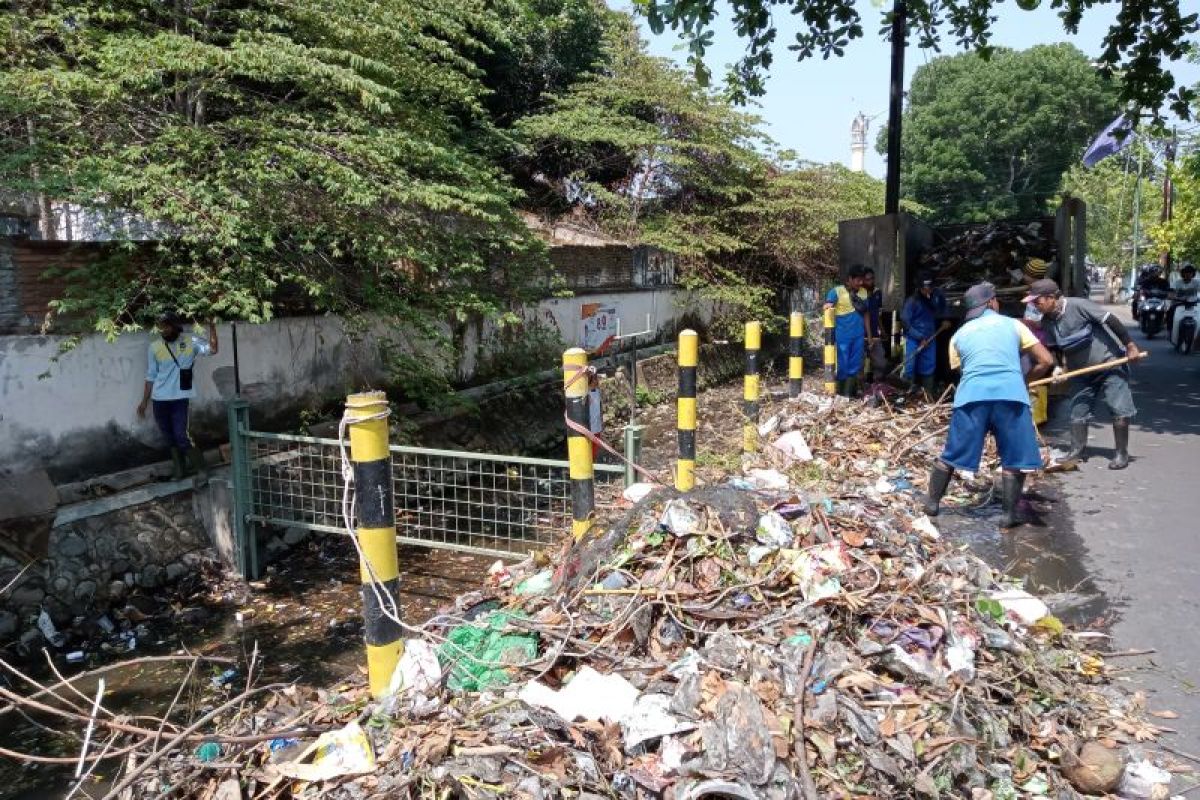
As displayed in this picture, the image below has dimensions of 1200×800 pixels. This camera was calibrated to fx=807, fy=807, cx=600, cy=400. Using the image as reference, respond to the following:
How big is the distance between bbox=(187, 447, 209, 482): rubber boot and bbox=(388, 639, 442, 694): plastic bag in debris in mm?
4314

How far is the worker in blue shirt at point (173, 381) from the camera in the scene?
6074 millimetres

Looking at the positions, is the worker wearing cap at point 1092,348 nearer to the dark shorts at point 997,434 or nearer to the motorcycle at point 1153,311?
the dark shorts at point 997,434

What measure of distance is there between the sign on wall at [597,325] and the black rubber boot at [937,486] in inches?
276

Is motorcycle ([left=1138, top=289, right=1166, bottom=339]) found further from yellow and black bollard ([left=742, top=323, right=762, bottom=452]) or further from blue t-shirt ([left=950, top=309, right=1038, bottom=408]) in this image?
blue t-shirt ([left=950, top=309, right=1038, bottom=408])

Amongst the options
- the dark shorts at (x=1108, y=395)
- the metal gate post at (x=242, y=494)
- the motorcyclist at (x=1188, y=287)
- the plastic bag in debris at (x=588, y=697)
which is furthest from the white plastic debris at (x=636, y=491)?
the motorcyclist at (x=1188, y=287)

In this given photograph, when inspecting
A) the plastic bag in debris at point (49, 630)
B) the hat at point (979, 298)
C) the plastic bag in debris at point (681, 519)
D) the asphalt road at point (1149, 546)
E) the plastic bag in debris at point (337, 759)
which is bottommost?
the plastic bag in debris at point (49, 630)

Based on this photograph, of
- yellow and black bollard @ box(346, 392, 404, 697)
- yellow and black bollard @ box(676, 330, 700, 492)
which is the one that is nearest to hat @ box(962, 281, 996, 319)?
yellow and black bollard @ box(676, 330, 700, 492)

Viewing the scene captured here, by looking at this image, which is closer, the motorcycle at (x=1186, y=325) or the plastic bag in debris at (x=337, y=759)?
the plastic bag in debris at (x=337, y=759)

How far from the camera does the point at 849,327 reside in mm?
9234

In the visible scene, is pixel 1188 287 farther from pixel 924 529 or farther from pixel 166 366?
pixel 166 366

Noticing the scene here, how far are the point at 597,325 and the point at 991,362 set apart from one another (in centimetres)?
785

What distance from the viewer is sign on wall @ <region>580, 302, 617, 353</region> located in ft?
40.5

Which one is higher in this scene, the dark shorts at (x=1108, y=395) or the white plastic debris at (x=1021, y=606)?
the dark shorts at (x=1108, y=395)

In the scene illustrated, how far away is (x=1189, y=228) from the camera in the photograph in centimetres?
2127
